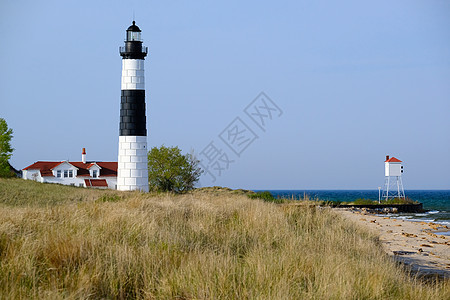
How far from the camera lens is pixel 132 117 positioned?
85.9 ft

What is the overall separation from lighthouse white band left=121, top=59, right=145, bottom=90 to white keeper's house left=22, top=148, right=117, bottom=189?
50.9 ft

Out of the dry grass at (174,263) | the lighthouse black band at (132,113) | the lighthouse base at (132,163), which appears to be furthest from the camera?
the lighthouse base at (132,163)

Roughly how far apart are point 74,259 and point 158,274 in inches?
43.6

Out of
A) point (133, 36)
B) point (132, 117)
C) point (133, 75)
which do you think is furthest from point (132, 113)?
point (133, 36)

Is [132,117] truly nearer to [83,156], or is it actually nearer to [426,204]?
[83,156]

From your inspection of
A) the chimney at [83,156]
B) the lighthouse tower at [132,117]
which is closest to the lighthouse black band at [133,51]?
the lighthouse tower at [132,117]

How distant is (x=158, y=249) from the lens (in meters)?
7.33

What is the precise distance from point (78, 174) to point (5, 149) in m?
5.88

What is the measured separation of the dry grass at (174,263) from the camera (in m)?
5.89

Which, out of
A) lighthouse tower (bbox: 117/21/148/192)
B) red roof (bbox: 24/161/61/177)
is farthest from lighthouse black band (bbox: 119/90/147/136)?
red roof (bbox: 24/161/61/177)

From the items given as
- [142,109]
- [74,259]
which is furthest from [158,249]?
[142,109]

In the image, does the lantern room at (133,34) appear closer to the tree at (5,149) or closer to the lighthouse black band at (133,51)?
the lighthouse black band at (133,51)

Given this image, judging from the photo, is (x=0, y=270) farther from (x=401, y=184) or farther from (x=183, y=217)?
(x=401, y=184)

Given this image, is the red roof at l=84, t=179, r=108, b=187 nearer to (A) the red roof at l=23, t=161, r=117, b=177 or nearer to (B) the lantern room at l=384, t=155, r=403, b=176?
(A) the red roof at l=23, t=161, r=117, b=177
